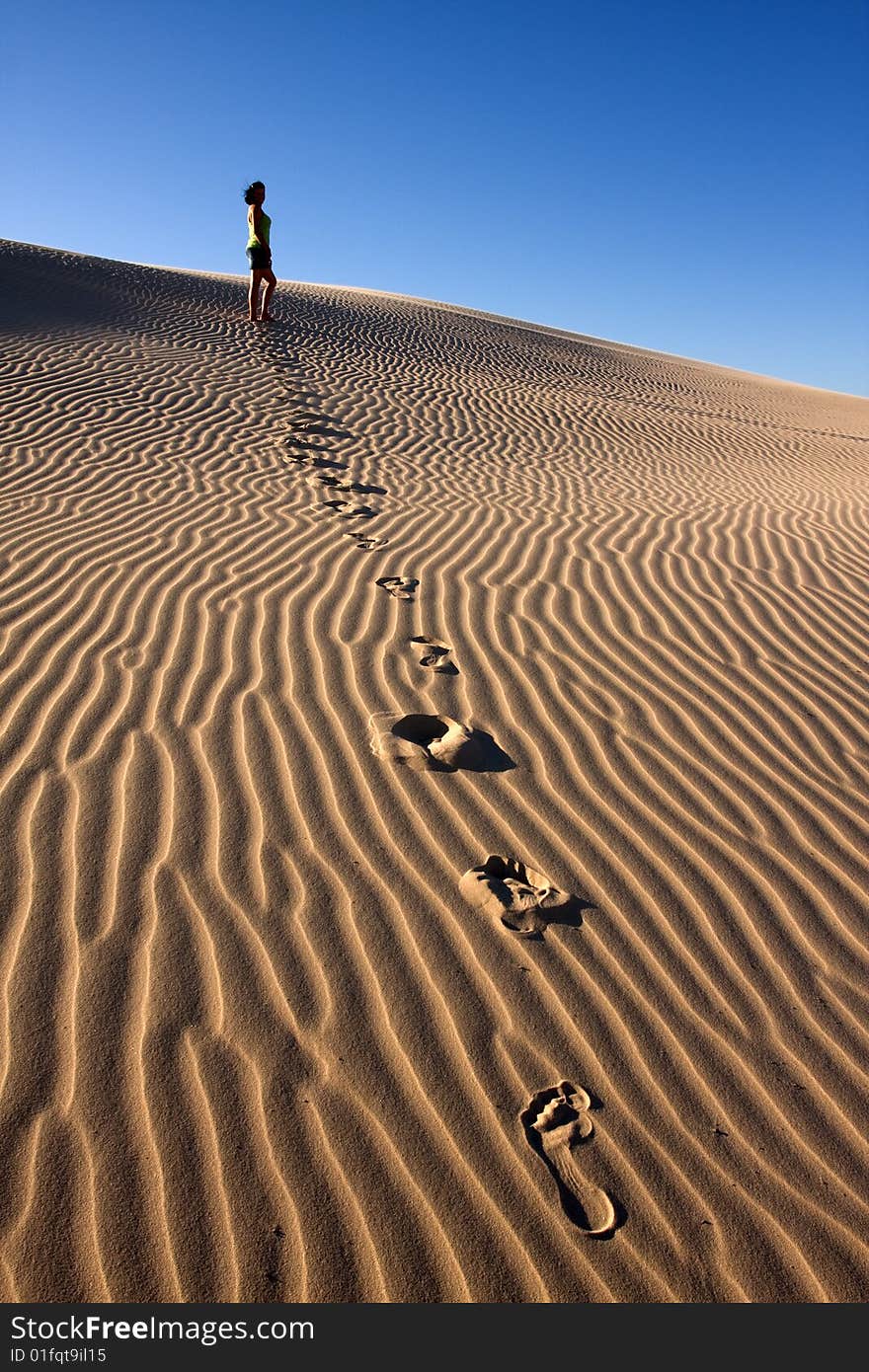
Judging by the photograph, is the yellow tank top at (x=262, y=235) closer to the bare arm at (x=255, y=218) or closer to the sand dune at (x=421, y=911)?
the bare arm at (x=255, y=218)

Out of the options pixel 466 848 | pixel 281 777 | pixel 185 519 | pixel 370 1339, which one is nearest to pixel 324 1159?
pixel 370 1339

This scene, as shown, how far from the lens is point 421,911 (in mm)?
2713

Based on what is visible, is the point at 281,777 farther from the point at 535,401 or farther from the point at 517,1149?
the point at 535,401

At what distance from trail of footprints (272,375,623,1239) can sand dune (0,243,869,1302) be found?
13mm

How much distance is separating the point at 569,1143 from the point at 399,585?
11.7ft

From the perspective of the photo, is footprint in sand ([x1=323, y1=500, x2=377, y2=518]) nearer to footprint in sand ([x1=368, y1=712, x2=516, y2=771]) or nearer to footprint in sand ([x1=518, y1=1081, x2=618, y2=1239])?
footprint in sand ([x1=368, y1=712, x2=516, y2=771])

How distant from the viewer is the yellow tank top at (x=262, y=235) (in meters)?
12.1

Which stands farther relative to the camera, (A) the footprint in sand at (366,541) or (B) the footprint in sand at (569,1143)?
(A) the footprint in sand at (366,541)

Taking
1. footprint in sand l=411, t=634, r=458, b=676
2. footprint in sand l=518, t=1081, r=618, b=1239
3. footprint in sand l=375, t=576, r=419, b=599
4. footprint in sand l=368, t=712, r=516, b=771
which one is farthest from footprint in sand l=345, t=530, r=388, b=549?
footprint in sand l=518, t=1081, r=618, b=1239


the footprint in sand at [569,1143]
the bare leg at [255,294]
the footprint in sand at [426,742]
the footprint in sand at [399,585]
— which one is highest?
the bare leg at [255,294]

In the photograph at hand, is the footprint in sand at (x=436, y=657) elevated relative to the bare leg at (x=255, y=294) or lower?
lower

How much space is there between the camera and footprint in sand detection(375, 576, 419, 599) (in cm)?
502

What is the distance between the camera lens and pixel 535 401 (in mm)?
13906

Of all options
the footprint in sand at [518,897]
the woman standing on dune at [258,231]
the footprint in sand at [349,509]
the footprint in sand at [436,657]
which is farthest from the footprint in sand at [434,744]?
the woman standing on dune at [258,231]
